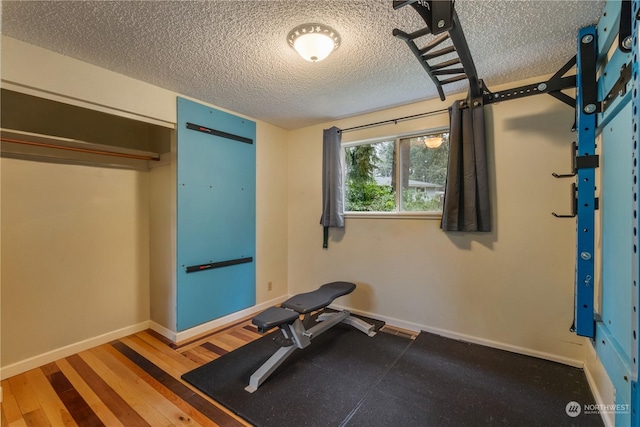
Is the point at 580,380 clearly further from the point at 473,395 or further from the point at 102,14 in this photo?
the point at 102,14

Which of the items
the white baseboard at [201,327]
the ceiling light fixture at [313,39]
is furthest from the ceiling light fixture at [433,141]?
the white baseboard at [201,327]

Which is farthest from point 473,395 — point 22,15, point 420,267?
point 22,15

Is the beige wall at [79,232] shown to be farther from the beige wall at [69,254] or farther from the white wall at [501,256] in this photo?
the white wall at [501,256]

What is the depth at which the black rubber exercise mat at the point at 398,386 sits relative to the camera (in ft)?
5.18

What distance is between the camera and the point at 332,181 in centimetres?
318

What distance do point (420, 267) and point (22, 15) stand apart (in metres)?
3.49

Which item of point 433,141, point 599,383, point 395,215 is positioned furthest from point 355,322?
point 433,141

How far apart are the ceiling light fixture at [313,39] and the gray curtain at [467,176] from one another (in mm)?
1414

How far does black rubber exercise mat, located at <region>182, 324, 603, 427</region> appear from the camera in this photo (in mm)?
1579

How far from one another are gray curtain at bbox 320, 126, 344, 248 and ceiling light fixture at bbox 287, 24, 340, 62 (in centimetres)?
151

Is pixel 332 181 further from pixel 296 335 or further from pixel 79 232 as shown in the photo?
pixel 79 232

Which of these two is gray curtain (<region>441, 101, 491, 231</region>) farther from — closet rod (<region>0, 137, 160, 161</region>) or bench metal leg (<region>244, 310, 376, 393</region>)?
closet rod (<region>0, 137, 160, 161</region>)

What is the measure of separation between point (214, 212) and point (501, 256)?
287 cm

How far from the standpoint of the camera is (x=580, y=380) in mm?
1896
